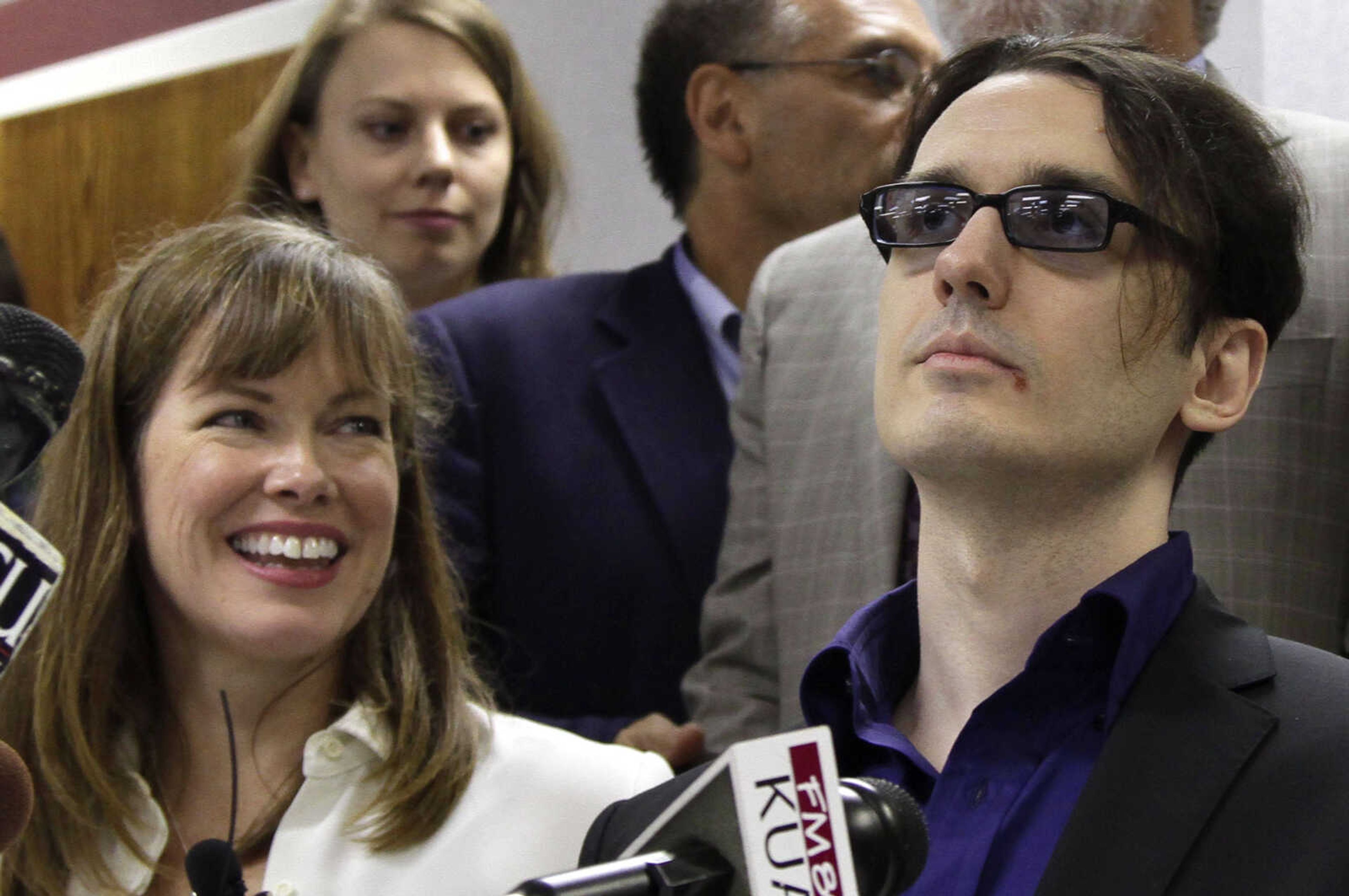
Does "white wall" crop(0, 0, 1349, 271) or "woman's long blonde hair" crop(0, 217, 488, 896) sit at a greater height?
"white wall" crop(0, 0, 1349, 271)

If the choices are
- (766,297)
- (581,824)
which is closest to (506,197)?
(766,297)

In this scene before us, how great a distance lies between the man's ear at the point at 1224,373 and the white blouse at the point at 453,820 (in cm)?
82

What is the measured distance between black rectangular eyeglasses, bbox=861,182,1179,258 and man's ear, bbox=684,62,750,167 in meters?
1.33

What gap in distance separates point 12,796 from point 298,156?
2.28 meters

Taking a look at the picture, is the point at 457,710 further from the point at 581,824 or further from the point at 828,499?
the point at 828,499

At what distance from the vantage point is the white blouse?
200 centimetres

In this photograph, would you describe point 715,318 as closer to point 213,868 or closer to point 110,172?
point 213,868

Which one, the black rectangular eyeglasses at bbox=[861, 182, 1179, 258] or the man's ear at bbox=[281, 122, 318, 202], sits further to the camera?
the man's ear at bbox=[281, 122, 318, 202]

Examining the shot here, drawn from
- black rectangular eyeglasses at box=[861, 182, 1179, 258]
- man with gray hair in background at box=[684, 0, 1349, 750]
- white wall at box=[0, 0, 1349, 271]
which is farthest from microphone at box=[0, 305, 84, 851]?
white wall at box=[0, 0, 1349, 271]

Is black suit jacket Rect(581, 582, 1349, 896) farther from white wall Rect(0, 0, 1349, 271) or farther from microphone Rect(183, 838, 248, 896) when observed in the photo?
white wall Rect(0, 0, 1349, 271)

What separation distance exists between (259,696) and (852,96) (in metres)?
1.36

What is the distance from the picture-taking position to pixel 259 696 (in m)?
2.14

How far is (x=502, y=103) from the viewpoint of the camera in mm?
3102

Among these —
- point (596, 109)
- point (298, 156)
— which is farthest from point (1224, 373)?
point (596, 109)
